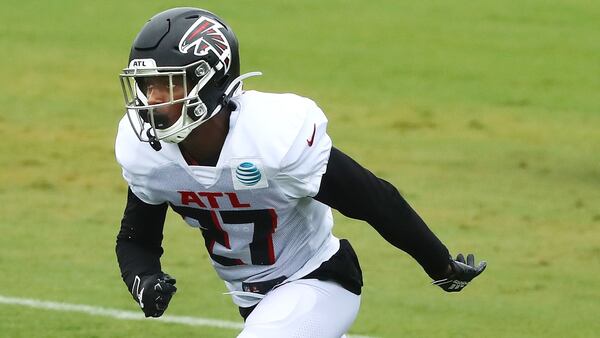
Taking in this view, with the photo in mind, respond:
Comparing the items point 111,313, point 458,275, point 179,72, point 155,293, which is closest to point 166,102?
point 179,72

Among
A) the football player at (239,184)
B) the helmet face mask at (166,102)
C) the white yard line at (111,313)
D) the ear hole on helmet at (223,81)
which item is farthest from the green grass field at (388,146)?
the helmet face mask at (166,102)

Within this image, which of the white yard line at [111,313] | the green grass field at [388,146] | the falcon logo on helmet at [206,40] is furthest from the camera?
the green grass field at [388,146]

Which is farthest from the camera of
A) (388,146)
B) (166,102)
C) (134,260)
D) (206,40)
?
(388,146)

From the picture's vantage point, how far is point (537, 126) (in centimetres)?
1581

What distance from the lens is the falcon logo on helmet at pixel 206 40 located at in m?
5.42

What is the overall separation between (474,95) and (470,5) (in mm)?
4764

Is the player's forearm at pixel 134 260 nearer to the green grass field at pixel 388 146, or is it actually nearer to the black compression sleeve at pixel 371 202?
the black compression sleeve at pixel 371 202

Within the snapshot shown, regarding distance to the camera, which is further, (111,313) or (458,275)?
(111,313)

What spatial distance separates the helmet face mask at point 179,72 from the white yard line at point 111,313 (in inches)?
130

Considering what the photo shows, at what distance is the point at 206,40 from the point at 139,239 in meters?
0.89

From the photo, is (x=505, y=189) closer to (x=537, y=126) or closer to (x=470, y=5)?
(x=537, y=126)

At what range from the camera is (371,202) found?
548 cm

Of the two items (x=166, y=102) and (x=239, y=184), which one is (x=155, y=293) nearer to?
(x=239, y=184)

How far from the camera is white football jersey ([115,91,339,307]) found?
5.37 metres
